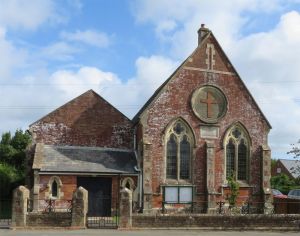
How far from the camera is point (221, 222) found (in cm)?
2262

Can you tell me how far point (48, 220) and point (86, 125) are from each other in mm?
10540

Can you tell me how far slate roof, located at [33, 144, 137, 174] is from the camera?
93.8ft

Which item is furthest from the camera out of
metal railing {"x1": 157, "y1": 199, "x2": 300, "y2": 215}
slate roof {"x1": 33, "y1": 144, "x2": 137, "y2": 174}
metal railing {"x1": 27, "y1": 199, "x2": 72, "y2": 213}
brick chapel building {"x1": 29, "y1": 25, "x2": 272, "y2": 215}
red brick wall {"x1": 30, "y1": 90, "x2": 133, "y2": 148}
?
red brick wall {"x1": 30, "y1": 90, "x2": 133, "y2": 148}

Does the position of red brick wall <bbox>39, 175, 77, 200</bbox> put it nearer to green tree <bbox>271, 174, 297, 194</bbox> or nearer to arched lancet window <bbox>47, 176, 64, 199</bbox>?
arched lancet window <bbox>47, 176, 64, 199</bbox>

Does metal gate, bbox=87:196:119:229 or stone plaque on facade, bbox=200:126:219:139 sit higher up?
stone plaque on facade, bbox=200:126:219:139

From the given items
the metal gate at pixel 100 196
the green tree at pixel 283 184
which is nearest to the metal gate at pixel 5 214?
the metal gate at pixel 100 196

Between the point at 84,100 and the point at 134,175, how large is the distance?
648cm

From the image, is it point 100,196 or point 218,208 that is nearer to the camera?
point 100,196

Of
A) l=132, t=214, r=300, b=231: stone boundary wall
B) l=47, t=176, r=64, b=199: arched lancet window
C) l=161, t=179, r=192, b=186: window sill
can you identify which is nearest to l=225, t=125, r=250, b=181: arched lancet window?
l=161, t=179, r=192, b=186: window sill

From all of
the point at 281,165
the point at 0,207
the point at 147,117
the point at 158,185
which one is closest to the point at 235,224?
the point at 158,185

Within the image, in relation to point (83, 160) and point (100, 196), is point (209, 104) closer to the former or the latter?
point (83, 160)

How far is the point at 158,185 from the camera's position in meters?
29.8

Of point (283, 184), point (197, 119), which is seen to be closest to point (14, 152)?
point (197, 119)

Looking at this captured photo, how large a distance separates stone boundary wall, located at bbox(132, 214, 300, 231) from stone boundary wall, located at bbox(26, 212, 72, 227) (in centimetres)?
322
